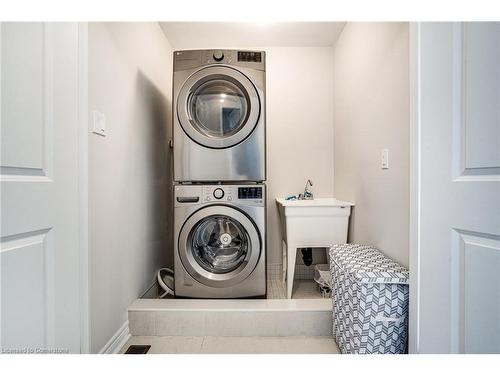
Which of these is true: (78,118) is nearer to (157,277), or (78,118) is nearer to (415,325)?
(157,277)

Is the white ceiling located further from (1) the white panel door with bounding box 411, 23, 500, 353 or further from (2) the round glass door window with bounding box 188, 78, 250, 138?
(1) the white panel door with bounding box 411, 23, 500, 353

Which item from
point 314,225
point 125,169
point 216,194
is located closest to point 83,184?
point 125,169

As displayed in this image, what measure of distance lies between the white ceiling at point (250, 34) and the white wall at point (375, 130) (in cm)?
22

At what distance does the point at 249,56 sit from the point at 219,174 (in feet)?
2.84

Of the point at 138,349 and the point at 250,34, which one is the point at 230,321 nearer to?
the point at 138,349

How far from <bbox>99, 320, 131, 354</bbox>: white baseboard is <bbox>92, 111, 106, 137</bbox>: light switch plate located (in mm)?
1114

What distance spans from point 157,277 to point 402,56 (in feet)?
7.20

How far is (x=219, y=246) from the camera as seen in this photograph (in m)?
1.90

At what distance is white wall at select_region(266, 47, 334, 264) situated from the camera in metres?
2.56

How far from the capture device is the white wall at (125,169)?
1.28 metres

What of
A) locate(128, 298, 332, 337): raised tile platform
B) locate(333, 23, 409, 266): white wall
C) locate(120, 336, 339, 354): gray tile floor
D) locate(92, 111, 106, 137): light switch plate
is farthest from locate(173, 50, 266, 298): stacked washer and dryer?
locate(333, 23, 409, 266): white wall

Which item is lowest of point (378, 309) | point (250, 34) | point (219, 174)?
point (378, 309)
